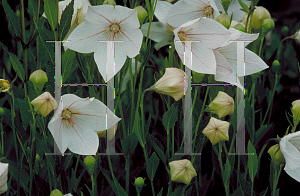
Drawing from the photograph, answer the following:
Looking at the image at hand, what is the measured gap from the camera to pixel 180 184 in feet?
1.63

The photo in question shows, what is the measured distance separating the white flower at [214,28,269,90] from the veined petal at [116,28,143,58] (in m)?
0.13

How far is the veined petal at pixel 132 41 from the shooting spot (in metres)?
0.48

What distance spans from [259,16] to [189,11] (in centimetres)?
16

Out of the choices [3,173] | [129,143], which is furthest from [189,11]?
[3,173]

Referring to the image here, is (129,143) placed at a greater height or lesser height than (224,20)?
lesser

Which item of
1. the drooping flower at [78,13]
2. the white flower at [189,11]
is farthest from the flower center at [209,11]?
the drooping flower at [78,13]

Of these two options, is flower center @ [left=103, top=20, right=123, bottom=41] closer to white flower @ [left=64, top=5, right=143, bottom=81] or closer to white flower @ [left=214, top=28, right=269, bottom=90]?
white flower @ [left=64, top=5, right=143, bottom=81]

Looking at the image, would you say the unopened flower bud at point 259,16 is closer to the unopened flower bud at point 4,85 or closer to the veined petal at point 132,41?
the veined petal at point 132,41

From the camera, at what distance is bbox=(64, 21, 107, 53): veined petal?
49 cm

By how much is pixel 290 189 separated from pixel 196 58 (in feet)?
1.15

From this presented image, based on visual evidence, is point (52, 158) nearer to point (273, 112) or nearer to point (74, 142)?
point (74, 142)

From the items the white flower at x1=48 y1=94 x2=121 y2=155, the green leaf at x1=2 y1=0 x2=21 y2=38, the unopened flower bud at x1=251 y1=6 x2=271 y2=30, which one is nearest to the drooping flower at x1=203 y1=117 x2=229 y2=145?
the white flower at x1=48 y1=94 x2=121 y2=155

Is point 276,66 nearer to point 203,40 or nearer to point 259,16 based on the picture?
point 259,16

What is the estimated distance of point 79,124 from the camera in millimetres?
521
